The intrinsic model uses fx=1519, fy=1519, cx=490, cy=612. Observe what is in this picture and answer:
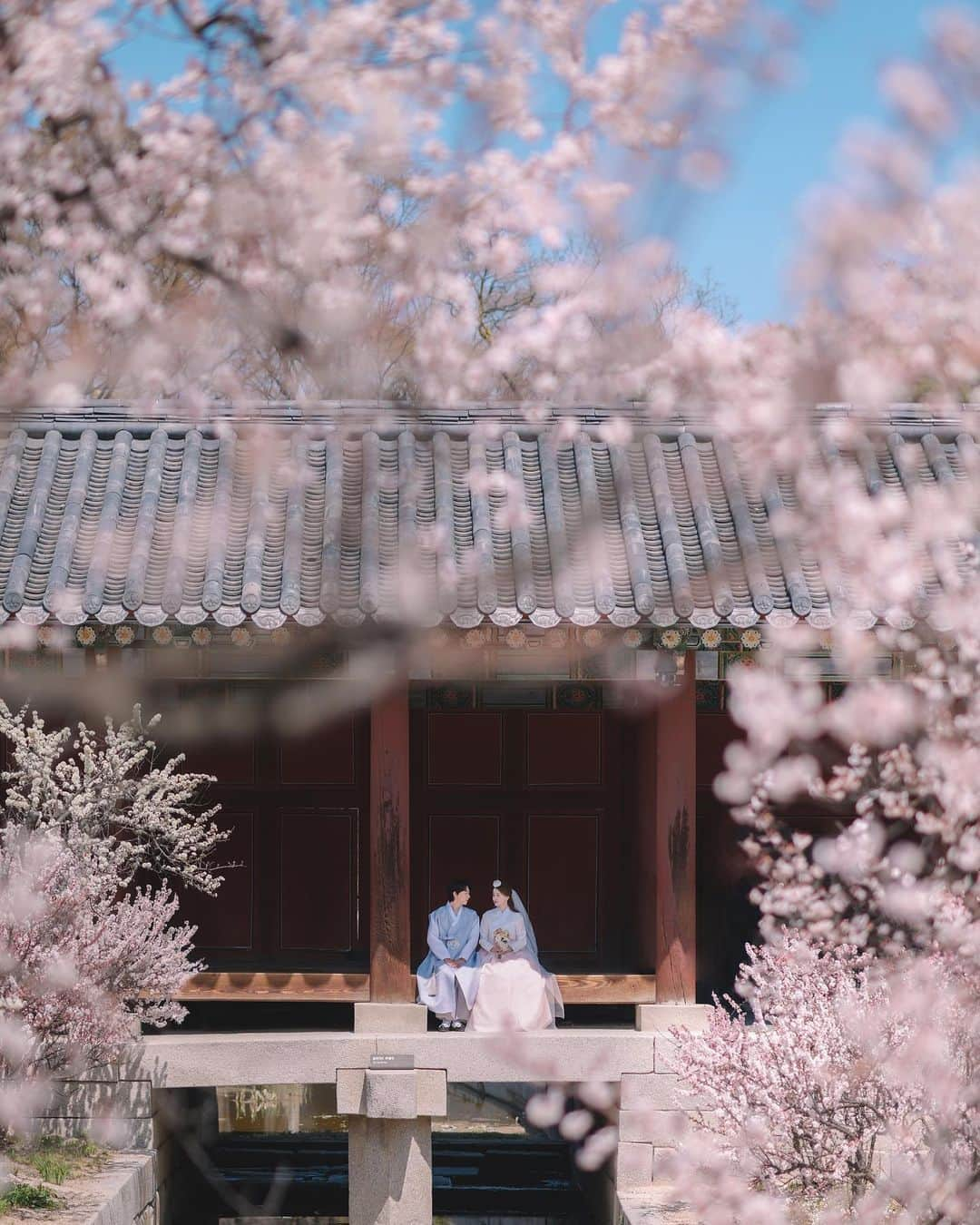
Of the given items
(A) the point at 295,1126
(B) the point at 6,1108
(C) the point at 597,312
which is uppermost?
(C) the point at 597,312

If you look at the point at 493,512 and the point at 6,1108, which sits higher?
the point at 493,512

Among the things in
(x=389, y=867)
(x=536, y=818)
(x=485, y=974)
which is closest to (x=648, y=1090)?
(x=485, y=974)

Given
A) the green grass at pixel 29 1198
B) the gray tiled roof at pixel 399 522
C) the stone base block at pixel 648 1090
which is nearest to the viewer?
the green grass at pixel 29 1198

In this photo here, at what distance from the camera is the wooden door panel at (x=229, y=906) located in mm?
11461

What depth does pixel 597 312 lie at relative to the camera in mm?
7797

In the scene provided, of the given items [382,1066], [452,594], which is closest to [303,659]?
[452,594]

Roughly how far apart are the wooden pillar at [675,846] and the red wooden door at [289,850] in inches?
105

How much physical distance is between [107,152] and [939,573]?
641 centimetres

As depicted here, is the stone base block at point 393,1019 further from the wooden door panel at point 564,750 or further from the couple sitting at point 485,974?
the wooden door panel at point 564,750

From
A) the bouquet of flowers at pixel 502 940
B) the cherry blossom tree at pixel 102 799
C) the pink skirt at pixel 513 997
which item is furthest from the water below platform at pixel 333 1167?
the cherry blossom tree at pixel 102 799

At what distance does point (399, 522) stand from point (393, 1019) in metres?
3.26

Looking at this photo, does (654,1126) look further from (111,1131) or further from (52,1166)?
(52,1166)

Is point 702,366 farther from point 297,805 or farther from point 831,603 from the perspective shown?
point 297,805

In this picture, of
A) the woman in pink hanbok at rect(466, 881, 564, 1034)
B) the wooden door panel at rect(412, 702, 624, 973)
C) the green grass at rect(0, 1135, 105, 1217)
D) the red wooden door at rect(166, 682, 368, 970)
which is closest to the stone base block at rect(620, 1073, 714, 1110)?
the woman in pink hanbok at rect(466, 881, 564, 1034)
